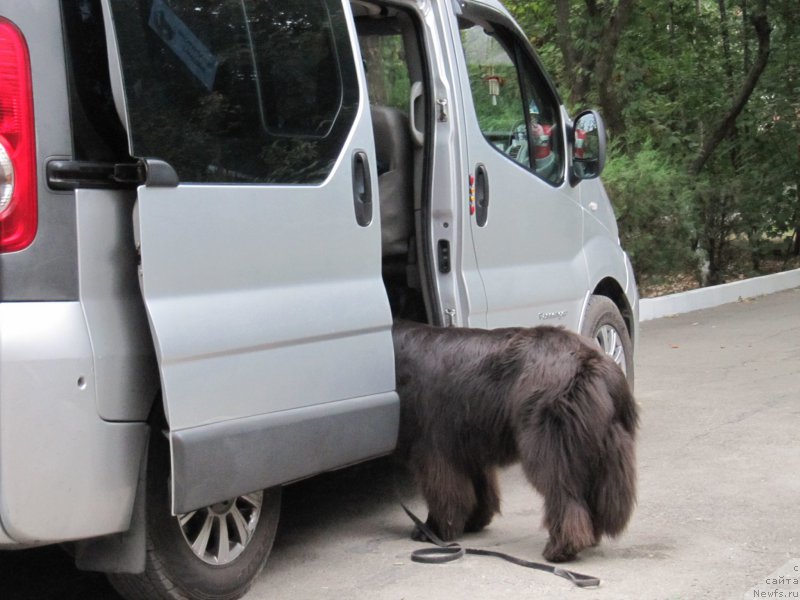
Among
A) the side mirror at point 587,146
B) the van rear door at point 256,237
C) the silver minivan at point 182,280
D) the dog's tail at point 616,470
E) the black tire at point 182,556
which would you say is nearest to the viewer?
the silver minivan at point 182,280

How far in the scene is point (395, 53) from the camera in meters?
5.64

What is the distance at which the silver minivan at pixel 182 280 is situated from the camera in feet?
11.2

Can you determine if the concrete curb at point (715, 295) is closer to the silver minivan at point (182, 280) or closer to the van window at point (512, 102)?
the van window at point (512, 102)

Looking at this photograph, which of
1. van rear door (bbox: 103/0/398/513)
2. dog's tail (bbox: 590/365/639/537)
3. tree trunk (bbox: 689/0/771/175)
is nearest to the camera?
van rear door (bbox: 103/0/398/513)

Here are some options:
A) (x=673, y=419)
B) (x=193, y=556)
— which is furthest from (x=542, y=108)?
(x=193, y=556)

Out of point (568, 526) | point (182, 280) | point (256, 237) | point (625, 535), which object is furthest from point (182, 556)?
point (625, 535)

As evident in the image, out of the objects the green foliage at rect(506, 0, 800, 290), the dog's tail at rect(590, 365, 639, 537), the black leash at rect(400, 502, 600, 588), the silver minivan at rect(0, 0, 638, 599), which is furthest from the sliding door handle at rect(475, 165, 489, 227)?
the green foliage at rect(506, 0, 800, 290)

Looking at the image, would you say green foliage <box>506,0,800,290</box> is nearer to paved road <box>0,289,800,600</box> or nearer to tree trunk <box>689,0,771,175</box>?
tree trunk <box>689,0,771,175</box>

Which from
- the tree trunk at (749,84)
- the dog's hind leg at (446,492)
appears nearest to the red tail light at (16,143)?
the dog's hind leg at (446,492)

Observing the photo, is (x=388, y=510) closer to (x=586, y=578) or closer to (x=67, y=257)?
(x=586, y=578)

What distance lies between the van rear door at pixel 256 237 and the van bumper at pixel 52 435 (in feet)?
0.73

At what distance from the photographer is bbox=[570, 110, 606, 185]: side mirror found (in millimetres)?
6391

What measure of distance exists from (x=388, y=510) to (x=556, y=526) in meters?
1.33

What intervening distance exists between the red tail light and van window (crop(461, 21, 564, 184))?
105 inches
